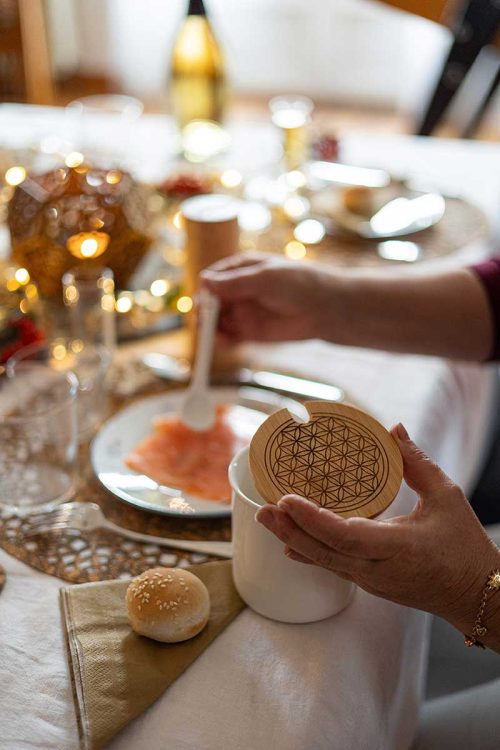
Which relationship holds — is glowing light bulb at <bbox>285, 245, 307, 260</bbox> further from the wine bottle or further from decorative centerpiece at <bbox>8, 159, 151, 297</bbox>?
the wine bottle

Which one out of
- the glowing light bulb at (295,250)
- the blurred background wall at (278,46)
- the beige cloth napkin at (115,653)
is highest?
the beige cloth napkin at (115,653)

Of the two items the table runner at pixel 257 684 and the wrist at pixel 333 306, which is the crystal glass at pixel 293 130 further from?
the table runner at pixel 257 684

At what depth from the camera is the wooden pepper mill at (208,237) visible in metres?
1.04

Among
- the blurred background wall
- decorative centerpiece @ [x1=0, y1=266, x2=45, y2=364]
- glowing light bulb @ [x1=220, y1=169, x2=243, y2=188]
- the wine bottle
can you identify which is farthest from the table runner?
the blurred background wall

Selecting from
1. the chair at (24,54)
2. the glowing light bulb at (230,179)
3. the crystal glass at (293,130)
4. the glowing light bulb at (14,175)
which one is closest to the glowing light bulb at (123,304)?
the glowing light bulb at (14,175)

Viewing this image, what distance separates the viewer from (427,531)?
620 millimetres

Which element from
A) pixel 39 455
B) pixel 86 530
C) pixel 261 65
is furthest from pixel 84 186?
pixel 261 65

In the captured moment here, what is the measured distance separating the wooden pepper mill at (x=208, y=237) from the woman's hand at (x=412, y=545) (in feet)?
1.54

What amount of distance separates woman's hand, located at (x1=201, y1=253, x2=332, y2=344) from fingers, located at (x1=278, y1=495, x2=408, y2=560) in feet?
1.47

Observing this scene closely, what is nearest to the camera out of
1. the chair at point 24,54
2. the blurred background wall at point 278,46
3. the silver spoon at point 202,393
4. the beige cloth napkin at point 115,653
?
the beige cloth napkin at point 115,653

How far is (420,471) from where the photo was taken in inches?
25.3

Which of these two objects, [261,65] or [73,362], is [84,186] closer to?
[73,362]

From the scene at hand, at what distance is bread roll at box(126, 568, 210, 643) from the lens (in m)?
0.64

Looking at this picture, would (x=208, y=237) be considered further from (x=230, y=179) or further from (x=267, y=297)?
(x=230, y=179)
